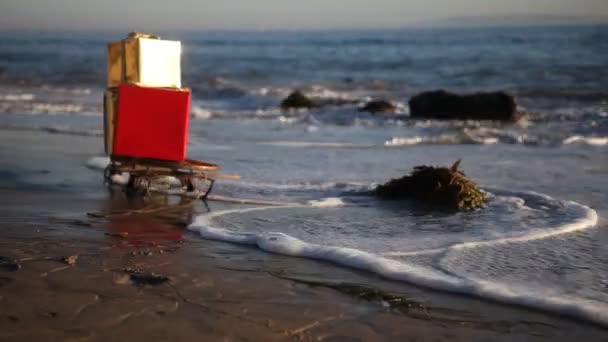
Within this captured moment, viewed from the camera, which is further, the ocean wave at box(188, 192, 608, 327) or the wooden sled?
the wooden sled

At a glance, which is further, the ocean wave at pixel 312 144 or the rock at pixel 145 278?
the ocean wave at pixel 312 144

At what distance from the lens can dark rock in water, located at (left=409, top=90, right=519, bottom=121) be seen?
1630 centimetres

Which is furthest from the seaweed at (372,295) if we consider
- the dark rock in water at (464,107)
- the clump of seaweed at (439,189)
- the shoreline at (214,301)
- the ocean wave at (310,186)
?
the dark rock in water at (464,107)

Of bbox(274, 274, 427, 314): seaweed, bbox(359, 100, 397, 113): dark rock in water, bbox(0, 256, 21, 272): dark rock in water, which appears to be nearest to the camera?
bbox(274, 274, 427, 314): seaweed

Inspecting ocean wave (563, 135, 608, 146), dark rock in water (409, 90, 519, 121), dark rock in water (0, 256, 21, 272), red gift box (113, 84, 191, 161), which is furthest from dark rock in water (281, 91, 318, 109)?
dark rock in water (0, 256, 21, 272)

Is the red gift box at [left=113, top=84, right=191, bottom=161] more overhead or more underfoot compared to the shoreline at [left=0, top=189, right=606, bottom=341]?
more overhead

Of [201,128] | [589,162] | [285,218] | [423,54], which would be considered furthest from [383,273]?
[423,54]

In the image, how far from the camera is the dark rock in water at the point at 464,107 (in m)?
16.3

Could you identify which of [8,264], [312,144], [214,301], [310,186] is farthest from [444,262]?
[312,144]

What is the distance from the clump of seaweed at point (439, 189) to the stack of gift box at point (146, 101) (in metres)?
1.78

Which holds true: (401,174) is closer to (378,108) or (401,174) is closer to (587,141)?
(587,141)

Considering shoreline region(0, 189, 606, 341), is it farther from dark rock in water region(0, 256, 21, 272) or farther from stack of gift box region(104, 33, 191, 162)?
stack of gift box region(104, 33, 191, 162)

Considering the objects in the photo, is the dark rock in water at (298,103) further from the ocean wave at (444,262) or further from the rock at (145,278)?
the rock at (145,278)

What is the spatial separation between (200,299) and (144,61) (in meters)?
3.15
